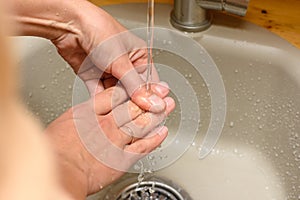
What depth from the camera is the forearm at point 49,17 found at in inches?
24.0

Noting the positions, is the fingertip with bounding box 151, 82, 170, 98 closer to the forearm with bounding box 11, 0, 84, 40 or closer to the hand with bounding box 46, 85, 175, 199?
the hand with bounding box 46, 85, 175, 199

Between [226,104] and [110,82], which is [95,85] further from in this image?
[226,104]

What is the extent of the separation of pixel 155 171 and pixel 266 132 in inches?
7.2

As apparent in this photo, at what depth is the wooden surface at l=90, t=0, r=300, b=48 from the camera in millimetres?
729

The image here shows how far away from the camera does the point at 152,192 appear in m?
0.77

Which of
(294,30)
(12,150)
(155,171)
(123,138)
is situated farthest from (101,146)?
(12,150)

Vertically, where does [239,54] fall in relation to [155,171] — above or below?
above

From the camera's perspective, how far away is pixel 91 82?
27.3 inches

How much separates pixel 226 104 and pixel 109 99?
201 millimetres

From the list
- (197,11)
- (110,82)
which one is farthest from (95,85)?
(197,11)

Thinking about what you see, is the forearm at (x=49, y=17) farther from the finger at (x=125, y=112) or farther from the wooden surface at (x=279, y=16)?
the wooden surface at (x=279, y=16)

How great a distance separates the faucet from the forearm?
171 mm

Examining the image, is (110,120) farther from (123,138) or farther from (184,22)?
(184,22)

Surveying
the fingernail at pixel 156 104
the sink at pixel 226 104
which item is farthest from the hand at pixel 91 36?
the sink at pixel 226 104
